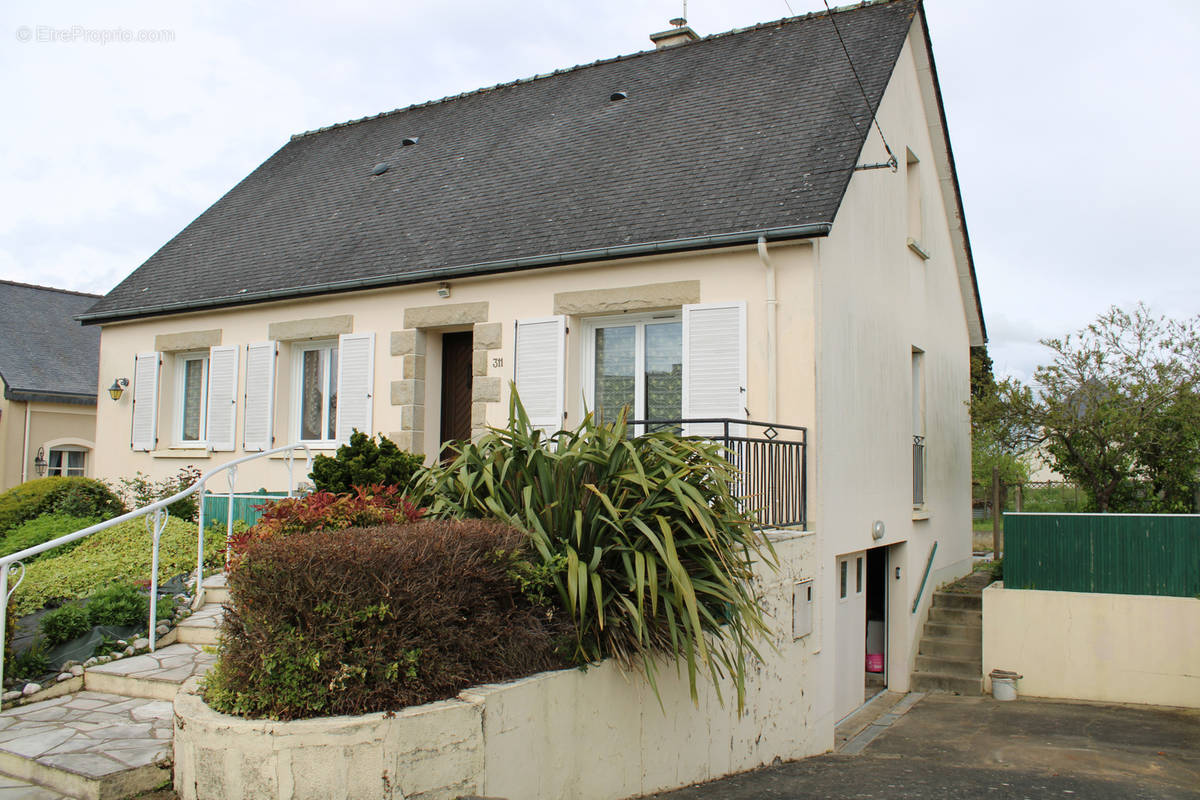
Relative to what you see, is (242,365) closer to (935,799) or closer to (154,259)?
(154,259)

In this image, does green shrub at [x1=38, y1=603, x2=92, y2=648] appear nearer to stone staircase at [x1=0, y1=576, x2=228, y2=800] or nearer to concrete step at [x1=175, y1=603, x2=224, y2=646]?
stone staircase at [x1=0, y1=576, x2=228, y2=800]

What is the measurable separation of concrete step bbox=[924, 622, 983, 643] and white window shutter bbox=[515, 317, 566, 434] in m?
5.92

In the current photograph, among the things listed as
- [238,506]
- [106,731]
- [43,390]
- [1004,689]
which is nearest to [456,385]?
[238,506]

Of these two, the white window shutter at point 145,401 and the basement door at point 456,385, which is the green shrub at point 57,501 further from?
the basement door at point 456,385

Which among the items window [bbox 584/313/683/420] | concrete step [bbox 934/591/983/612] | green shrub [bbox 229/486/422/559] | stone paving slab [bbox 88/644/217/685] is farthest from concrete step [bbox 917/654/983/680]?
stone paving slab [bbox 88/644/217/685]

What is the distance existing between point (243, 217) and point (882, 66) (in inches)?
357

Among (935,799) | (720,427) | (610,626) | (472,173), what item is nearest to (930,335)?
(720,427)

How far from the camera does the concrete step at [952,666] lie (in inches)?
447

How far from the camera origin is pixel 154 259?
13.8 meters

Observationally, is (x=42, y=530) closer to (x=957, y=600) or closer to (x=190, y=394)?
(x=190, y=394)

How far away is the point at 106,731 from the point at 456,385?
6.05m

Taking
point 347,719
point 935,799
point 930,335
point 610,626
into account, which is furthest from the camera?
point 930,335

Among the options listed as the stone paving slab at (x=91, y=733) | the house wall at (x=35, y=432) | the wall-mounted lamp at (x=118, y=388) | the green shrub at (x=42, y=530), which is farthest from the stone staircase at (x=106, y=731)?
the house wall at (x=35, y=432)

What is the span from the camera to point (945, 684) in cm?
1134
